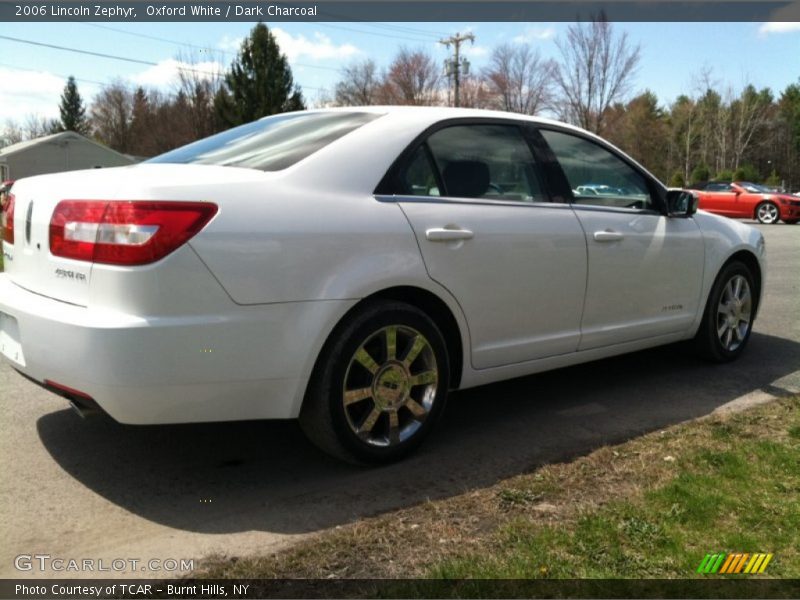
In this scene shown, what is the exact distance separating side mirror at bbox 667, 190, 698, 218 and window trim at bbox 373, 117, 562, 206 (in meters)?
1.13

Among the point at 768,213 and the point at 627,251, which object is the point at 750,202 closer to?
the point at 768,213

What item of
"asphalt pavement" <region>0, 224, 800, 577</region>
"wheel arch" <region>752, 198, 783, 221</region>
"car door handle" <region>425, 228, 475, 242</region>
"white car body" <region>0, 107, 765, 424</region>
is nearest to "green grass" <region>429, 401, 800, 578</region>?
"asphalt pavement" <region>0, 224, 800, 577</region>

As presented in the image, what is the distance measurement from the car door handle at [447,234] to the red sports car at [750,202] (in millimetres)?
20462

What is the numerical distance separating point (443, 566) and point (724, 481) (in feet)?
4.72

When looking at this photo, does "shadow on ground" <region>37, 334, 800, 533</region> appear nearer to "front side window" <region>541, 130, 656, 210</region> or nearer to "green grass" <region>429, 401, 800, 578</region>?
"green grass" <region>429, 401, 800, 578</region>

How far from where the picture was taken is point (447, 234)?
11.3 ft

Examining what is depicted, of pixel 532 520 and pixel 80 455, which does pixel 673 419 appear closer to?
pixel 532 520

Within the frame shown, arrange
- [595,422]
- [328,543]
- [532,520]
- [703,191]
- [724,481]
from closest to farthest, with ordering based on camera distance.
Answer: [328,543] → [532,520] → [724,481] → [595,422] → [703,191]

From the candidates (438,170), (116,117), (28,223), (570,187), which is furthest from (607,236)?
(116,117)

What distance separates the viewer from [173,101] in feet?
200

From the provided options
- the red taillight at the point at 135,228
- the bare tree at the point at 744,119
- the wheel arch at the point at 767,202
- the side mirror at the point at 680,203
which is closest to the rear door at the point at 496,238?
the red taillight at the point at 135,228

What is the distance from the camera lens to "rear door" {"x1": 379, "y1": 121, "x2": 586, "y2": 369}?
348cm

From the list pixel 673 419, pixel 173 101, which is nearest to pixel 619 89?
pixel 673 419

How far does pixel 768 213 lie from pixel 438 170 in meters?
21.2
